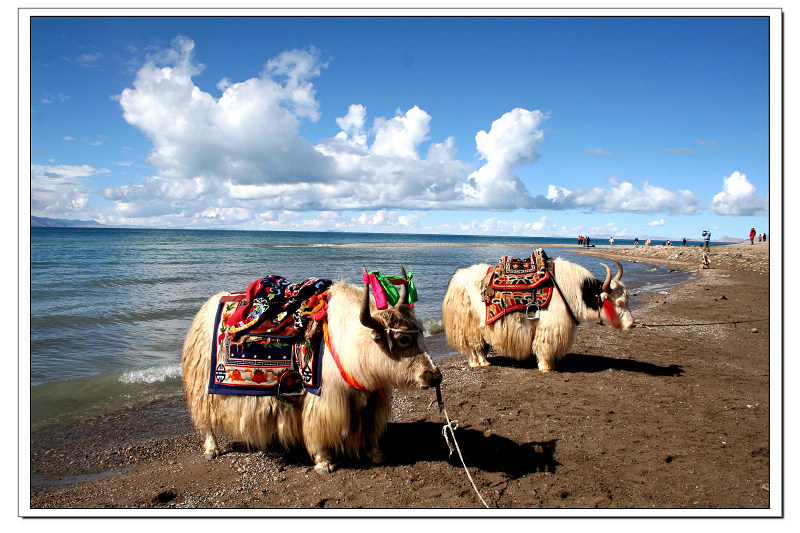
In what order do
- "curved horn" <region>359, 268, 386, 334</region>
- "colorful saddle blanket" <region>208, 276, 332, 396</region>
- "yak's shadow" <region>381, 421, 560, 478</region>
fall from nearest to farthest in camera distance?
"curved horn" <region>359, 268, 386, 334</region>, "colorful saddle blanket" <region>208, 276, 332, 396</region>, "yak's shadow" <region>381, 421, 560, 478</region>

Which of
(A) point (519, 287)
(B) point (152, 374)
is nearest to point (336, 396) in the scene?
(A) point (519, 287)

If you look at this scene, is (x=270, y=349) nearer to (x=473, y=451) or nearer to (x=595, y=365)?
(x=473, y=451)

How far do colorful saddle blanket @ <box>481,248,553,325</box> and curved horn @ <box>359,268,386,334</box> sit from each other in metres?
3.89

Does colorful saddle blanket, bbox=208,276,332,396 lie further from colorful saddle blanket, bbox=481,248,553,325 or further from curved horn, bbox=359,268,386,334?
colorful saddle blanket, bbox=481,248,553,325

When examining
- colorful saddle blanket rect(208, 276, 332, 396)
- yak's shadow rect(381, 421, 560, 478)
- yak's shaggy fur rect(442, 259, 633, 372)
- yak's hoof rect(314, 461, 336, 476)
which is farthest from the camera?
yak's shaggy fur rect(442, 259, 633, 372)

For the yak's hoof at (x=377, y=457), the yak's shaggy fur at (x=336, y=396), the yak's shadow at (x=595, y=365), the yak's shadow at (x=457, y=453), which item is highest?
the yak's shaggy fur at (x=336, y=396)

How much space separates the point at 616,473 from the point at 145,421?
4.88 m

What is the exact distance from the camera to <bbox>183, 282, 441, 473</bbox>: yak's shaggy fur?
120 inches

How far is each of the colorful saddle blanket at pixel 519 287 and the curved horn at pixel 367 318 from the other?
12.8ft

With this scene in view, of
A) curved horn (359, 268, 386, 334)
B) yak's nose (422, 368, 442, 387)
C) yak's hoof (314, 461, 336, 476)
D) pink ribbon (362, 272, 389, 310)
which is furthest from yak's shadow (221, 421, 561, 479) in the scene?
pink ribbon (362, 272, 389, 310)

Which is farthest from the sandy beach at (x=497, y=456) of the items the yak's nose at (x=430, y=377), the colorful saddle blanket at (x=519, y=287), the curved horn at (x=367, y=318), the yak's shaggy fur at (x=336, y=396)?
the curved horn at (x=367, y=318)

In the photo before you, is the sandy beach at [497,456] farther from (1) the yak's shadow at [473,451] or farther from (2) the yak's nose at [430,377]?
(2) the yak's nose at [430,377]

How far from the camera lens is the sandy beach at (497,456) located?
319 centimetres

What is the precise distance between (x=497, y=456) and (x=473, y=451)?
0.22 m
